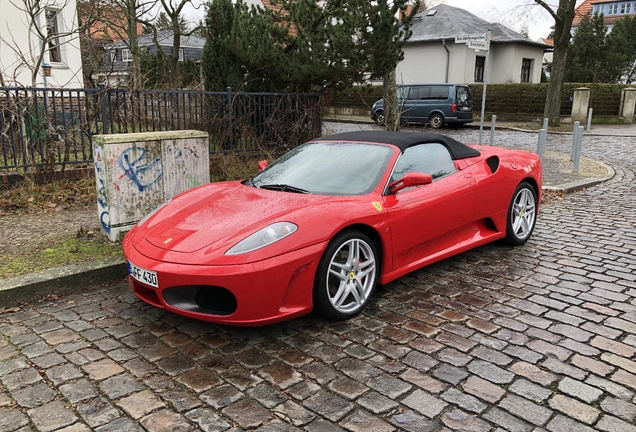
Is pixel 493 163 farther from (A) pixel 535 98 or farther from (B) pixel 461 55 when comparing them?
(B) pixel 461 55

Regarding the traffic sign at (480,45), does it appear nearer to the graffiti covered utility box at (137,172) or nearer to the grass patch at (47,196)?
the graffiti covered utility box at (137,172)

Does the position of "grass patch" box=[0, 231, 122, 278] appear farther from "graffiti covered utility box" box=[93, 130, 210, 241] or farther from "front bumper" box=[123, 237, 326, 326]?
"front bumper" box=[123, 237, 326, 326]

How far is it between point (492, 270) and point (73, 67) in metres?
16.1

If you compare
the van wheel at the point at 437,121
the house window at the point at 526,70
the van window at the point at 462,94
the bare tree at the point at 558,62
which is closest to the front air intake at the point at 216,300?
the van wheel at the point at 437,121

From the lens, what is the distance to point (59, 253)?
A: 509 cm

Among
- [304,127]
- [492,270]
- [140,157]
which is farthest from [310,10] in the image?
[492,270]

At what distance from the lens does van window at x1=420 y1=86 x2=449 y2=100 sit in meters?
22.1

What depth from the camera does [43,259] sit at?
16.1 feet

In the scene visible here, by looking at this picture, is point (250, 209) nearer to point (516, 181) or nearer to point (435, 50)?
point (516, 181)

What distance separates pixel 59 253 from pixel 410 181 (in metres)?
3.39

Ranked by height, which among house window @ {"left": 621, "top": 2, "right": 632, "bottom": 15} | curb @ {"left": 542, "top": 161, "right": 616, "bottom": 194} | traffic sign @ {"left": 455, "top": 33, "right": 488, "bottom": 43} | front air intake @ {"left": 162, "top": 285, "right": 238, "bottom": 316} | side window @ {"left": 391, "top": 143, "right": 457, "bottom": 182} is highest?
house window @ {"left": 621, "top": 2, "right": 632, "bottom": 15}

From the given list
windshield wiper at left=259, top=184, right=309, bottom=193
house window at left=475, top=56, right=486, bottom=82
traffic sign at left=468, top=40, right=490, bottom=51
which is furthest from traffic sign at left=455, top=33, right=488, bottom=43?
house window at left=475, top=56, right=486, bottom=82

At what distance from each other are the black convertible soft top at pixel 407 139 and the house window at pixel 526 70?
3265 cm

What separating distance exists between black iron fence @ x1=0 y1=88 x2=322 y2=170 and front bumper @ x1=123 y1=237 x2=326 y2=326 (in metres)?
5.24
